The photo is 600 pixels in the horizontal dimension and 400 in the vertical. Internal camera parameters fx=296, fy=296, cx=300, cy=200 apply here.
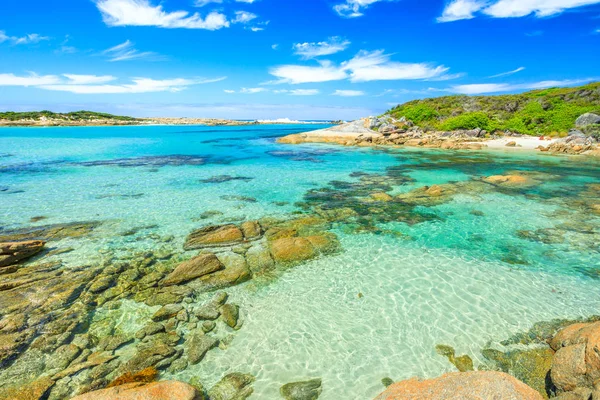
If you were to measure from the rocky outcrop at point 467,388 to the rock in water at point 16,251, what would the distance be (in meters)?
11.1

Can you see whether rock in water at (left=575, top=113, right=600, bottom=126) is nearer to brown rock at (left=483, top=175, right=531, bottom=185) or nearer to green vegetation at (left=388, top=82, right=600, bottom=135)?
green vegetation at (left=388, top=82, right=600, bottom=135)

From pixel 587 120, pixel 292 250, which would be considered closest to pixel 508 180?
pixel 292 250

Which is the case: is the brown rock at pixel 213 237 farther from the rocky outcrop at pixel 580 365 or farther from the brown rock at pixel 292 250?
the rocky outcrop at pixel 580 365

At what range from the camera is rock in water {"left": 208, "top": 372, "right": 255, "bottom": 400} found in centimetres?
509

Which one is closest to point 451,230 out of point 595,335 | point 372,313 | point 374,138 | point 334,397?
point 372,313

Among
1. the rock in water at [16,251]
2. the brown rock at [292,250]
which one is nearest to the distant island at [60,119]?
the rock in water at [16,251]

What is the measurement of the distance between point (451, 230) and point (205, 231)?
984cm

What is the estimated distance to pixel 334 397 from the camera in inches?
203

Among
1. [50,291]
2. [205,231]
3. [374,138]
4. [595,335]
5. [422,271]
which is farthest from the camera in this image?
[374,138]

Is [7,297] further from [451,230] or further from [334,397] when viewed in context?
[451,230]

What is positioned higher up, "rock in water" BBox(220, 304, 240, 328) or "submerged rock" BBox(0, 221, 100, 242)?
"submerged rock" BBox(0, 221, 100, 242)

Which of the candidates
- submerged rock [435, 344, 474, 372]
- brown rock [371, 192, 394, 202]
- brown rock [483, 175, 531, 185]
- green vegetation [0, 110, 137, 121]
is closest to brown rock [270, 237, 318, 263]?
submerged rock [435, 344, 474, 372]

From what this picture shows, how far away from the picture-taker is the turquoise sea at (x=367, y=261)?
19.8 ft

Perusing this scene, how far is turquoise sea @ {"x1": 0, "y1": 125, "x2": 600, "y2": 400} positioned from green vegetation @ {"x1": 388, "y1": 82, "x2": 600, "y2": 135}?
3190cm
